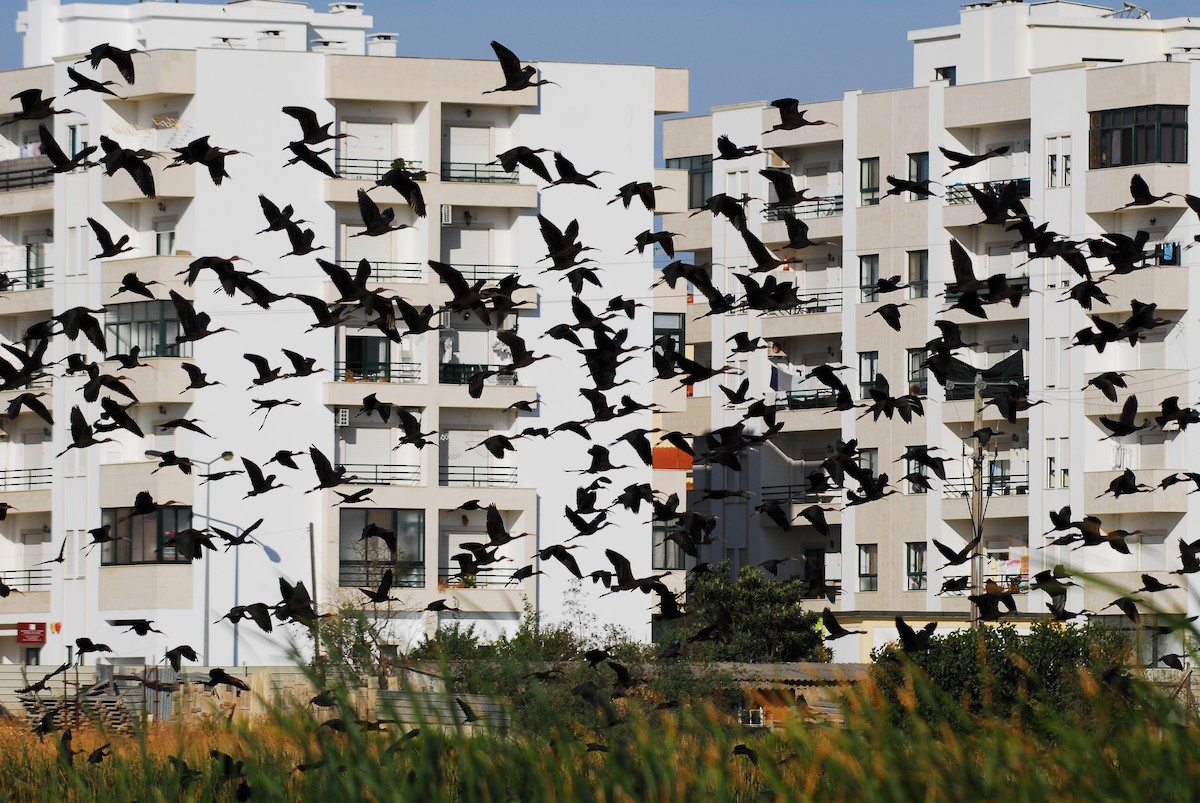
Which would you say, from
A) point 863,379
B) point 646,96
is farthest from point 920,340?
point 646,96

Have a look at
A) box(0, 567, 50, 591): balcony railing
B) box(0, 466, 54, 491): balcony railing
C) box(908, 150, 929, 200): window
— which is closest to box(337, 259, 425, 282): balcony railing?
box(0, 466, 54, 491): balcony railing

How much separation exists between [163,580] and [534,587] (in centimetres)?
1227

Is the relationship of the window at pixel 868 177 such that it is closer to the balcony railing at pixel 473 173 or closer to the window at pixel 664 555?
the window at pixel 664 555

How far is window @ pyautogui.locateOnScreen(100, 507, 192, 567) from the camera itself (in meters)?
75.9

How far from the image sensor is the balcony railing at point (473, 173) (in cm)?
7850

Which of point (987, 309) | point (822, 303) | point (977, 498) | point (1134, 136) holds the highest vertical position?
point (1134, 136)

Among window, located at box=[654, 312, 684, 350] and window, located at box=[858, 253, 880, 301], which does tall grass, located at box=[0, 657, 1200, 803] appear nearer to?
window, located at box=[654, 312, 684, 350]

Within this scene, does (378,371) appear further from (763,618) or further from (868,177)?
(868,177)

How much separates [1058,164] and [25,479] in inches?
1527

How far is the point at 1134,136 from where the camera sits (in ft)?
268

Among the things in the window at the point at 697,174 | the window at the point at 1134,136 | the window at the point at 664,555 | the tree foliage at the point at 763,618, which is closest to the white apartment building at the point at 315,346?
the window at the point at 664,555

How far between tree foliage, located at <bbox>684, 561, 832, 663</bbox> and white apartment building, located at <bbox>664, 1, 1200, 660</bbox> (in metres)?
3.56

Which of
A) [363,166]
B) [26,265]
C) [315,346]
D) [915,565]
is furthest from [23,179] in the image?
[915,565]

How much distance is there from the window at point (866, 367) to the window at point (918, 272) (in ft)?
9.48
